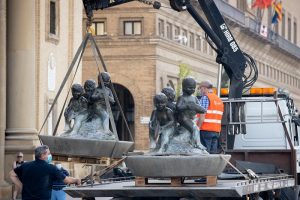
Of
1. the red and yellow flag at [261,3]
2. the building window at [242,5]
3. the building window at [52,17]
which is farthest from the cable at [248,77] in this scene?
the building window at [242,5]

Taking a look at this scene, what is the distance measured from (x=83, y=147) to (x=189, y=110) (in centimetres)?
189

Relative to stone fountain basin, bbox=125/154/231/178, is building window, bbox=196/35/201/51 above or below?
above

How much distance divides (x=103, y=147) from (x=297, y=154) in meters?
5.06

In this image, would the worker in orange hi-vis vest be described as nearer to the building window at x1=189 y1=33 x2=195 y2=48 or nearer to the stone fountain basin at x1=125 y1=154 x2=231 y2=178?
the stone fountain basin at x1=125 y1=154 x2=231 y2=178

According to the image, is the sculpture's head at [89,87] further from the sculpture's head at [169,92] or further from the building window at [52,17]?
the building window at [52,17]

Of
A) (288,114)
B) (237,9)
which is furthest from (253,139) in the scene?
(237,9)

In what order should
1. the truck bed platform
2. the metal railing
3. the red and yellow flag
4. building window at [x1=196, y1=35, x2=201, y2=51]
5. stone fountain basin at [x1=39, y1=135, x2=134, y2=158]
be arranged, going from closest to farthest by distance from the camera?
the truck bed platform
stone fountain basin at [x1=39, y1=135, x2=134, y2=158]
the metal railing
building window at [x1=196, y1=35, x2=201, y2=51]
the red and yellow flag

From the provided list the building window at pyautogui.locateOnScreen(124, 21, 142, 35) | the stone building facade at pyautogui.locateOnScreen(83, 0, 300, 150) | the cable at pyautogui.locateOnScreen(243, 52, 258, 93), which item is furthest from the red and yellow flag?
the cable at pyautogui.locateOnScreen(243, 52, 258, 93)

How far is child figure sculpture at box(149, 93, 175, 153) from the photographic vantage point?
56.6 feet

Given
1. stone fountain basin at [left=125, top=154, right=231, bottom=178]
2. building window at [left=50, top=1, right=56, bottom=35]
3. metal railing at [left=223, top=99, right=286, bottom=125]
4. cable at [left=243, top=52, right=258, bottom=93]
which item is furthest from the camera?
building window at [left=50, top=1, right=56, bottom=35]

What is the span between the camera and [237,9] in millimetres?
75688

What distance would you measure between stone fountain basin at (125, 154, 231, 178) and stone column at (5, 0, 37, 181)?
18.3 m

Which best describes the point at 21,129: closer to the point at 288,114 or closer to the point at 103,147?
the point at 288,114

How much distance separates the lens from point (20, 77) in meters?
35.0
